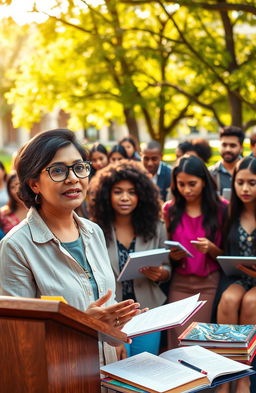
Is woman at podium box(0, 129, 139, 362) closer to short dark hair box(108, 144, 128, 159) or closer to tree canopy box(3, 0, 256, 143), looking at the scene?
short dark hair box(108, 144, 128, 159)

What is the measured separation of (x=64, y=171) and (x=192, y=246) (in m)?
2.76

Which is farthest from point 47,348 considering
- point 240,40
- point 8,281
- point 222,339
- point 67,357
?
point 240,40

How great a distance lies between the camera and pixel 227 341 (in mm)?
3203

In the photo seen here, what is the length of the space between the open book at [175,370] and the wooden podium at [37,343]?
42 cm

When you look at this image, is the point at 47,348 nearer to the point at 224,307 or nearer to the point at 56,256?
the point at 56,256

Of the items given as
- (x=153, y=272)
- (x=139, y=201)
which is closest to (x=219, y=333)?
(x=153, y=272)

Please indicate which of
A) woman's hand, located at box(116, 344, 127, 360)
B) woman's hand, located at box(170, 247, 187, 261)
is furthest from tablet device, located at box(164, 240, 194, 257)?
woman's hand, located at box(116, 344, 127, 360)

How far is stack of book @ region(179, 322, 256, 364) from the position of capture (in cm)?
320

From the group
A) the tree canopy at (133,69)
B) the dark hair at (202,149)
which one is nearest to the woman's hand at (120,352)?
the dark hair at (202,149)

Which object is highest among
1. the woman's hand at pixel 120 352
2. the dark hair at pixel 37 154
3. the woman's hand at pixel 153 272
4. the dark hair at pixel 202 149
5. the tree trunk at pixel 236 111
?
the tree trunk at pixel 236 111

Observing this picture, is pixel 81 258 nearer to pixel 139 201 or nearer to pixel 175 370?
pixel 175 370

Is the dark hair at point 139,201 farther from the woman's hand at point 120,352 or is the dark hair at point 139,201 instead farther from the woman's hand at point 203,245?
the woman's hand at point 120,352

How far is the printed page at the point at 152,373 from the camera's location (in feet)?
8.27

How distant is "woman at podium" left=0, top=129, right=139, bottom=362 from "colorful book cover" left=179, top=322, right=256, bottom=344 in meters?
0.46
